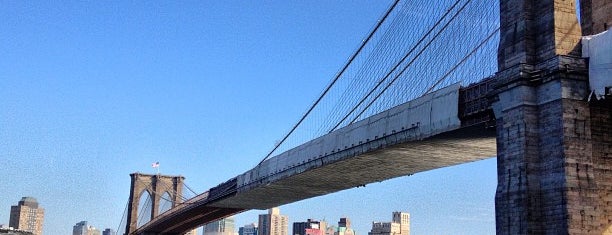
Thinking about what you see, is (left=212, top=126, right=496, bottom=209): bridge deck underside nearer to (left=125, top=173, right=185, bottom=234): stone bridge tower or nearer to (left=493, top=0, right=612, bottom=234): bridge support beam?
(left=493, top=0, right=612, bottom=234): bridge support beam

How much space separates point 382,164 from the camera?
47.7 meters

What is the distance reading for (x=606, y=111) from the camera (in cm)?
2805

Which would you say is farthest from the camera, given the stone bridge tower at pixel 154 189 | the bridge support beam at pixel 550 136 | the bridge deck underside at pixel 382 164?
the stone bridge tower at pixel 154 189

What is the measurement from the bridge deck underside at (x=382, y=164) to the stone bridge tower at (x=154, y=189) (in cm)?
5259

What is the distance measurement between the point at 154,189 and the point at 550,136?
334ft

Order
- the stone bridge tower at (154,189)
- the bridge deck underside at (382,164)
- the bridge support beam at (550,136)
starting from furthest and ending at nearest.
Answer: the stone bridge tower at (154,189) → the bridge deck underside at (382,164) → the bridge support beam at (550,136)

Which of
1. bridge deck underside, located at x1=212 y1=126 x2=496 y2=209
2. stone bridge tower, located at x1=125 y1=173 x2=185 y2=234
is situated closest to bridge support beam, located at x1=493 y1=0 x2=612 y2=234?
bridge deck underside, located at x1=212 y1=126 x2=496 y2=209

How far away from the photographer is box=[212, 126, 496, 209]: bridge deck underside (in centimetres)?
3850

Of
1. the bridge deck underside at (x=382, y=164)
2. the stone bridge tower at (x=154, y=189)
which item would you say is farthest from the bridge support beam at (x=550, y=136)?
the stone bridge tower at (x=154, y=189)

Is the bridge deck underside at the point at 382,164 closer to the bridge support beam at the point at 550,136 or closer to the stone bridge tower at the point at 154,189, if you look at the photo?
the bridge support beam at the point at 550,136

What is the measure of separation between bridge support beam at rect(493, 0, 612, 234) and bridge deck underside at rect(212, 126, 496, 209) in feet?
16.3

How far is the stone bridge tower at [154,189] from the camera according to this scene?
120 m

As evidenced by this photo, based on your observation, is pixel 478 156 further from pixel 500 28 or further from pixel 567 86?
pixel 567 86

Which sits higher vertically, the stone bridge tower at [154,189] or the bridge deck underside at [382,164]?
the stone bridge tower at [154,189]
